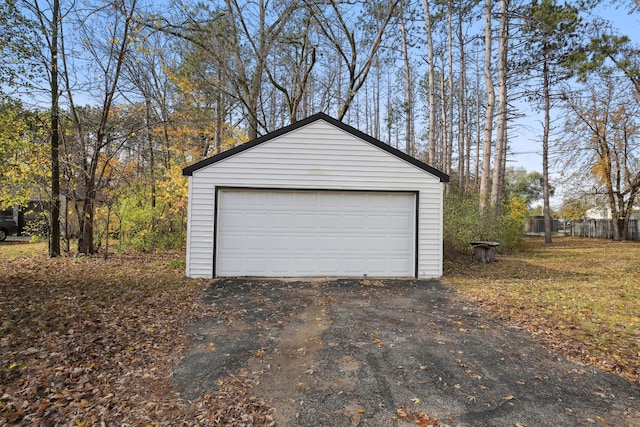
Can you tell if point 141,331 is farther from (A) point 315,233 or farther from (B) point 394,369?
(A) point 315,233

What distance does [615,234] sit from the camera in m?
21.2

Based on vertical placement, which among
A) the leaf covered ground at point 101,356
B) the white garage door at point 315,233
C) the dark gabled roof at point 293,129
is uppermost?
the dark gabled roof at point 293,129

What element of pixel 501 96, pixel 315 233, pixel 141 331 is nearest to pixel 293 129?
pixel 315 233

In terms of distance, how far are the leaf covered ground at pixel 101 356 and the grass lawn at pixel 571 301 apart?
367 cm

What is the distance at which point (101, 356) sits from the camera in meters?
3.80

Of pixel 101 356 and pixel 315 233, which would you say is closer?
pixel 101 356

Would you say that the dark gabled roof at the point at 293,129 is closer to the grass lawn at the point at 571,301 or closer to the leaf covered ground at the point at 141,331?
the leaf covered ground at the point at 141,331

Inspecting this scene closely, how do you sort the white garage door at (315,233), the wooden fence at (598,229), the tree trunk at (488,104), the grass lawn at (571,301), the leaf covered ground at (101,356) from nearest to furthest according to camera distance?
the leaf covered ground at (101,356) < the grass lawn at (571,301) < the white garage door at (315,233) < the tree trunk at (488,104) < the wooden fence at (598,229)

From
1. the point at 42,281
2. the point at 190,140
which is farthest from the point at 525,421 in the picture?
the point at 190,140

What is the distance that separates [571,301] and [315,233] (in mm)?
4985

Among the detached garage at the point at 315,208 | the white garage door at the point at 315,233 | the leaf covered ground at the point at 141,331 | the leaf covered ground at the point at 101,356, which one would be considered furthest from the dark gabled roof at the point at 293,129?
the leaf covered ground at the point at 101,356

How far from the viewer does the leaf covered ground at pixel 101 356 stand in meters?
2.79

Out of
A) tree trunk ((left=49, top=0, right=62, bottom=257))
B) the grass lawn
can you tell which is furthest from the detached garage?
tree trunk ((left=49, top=0, right=62, bottom=257))

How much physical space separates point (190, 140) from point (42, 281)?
35.8 ft
